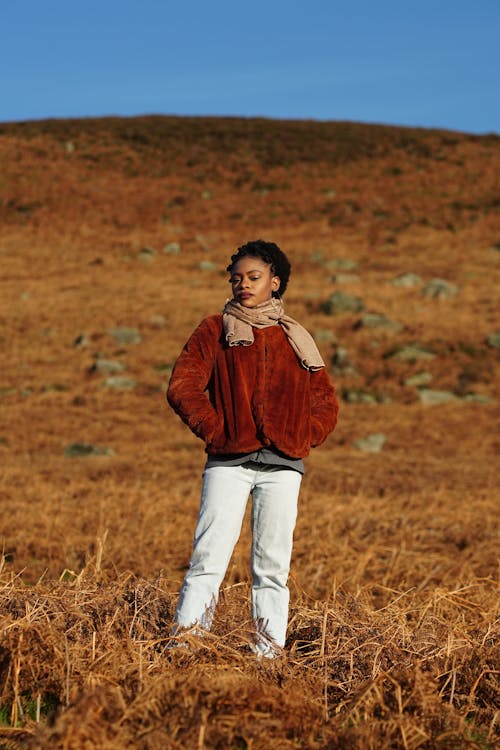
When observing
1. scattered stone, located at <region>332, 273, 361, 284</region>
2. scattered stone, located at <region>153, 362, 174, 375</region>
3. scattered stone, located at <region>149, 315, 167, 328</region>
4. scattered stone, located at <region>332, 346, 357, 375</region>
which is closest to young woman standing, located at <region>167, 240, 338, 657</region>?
scattered stone, located at <region>153, 362, 174, 375</region>

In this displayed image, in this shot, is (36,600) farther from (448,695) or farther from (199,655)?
(448,695)

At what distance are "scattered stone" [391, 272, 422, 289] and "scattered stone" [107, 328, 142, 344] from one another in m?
8.67

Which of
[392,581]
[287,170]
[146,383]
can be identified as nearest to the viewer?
[392,581]

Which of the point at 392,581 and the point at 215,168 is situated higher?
the point at 215,168

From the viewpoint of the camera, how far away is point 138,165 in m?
42.0

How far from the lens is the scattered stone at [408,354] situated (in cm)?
1966

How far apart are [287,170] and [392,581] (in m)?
36.2

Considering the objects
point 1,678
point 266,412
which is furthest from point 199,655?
point 266,412

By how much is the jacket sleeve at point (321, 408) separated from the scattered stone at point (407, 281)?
22.0 metres

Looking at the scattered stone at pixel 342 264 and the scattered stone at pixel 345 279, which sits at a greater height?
the scattered stone at pixel 342 264

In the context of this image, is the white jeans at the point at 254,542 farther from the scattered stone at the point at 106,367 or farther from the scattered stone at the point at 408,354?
the scattered stone at the point at 408,354

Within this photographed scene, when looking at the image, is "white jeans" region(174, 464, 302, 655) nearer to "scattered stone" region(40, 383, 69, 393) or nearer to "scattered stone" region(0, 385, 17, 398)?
"scattered stone" region(40, 383, 69, 393)

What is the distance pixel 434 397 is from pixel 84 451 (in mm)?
7573

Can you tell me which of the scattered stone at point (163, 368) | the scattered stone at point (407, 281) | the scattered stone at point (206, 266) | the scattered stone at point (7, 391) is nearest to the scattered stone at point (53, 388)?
the scattered stone at point (7, 391)
